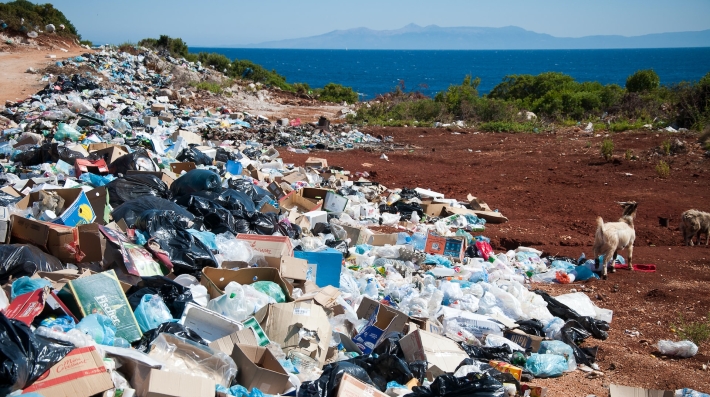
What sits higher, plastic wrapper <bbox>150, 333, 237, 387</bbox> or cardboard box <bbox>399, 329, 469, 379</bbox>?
plastic wrapper <bbox>150, 333, 237, 387</bbox>

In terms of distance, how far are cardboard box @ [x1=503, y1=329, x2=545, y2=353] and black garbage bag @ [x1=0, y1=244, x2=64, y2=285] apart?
3454 mm

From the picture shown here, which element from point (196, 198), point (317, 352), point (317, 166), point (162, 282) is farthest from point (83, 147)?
point (317, 352)

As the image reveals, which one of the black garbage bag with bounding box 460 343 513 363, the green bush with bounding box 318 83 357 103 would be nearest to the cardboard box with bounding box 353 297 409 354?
the black garbage bag with bounding box 460 343 513 363

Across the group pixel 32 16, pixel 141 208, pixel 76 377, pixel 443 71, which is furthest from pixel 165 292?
pixel 443 71

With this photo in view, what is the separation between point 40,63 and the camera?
1803 centimetres

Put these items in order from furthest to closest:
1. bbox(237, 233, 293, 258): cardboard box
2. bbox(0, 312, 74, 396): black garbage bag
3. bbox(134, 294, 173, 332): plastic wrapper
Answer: bbox(237, 233, 293, 258): cardboard box < bbox(134, 294, 173, 332): plastic wrapper < bbox(0, 312, 74, 396): black garbage bag

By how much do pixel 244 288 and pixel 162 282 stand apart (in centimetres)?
57

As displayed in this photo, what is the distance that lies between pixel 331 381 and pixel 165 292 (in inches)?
56.0

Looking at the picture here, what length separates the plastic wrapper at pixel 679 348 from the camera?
4.62 meters

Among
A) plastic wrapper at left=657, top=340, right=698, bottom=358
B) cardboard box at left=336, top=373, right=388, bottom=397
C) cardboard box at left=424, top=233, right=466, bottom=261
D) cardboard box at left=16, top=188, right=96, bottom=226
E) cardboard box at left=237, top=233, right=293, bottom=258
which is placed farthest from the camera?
cardboard box at left=424, top=233, right=466, bottom=261

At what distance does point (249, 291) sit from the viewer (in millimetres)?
4172

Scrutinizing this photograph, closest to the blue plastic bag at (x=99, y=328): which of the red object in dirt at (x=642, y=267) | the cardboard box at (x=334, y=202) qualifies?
the cardboard box at (x=334, y=202)

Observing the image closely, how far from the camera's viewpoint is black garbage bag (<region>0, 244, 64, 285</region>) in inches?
154

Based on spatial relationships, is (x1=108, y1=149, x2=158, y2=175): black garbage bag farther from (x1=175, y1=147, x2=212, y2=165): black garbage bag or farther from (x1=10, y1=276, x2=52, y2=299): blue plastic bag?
(x1=10, y1=276, x2=52, y2=299): blue plastic bag
